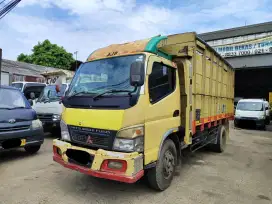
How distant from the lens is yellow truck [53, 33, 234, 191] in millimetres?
3199

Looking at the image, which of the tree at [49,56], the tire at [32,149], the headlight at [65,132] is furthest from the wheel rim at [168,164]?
the tree at [49,56]

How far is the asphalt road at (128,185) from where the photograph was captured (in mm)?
3607

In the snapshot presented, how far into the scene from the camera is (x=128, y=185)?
13.5 feet

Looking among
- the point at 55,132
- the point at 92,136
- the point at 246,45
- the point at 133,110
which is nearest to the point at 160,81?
the point at 133,110

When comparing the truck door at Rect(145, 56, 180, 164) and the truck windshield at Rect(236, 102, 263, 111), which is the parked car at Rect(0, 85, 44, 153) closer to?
the truck door at Rect(145, 56, 180, 164)

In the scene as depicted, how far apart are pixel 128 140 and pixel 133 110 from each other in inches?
16.4

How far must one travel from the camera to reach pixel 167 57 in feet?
14.2

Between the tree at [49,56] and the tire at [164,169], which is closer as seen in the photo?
the tire at [164,169]

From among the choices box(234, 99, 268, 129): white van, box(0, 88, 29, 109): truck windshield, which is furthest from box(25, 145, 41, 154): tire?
box(234, 99, 268, 129): white van

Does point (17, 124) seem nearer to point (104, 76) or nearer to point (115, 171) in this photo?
point (104, 76)

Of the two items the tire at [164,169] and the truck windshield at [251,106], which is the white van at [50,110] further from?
the truck windshield at [251,106]

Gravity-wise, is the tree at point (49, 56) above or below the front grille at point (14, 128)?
above

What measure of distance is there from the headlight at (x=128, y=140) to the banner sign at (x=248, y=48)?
17.7 metres

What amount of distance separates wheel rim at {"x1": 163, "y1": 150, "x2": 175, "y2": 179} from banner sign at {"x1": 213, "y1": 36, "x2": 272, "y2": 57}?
55.0 feet
